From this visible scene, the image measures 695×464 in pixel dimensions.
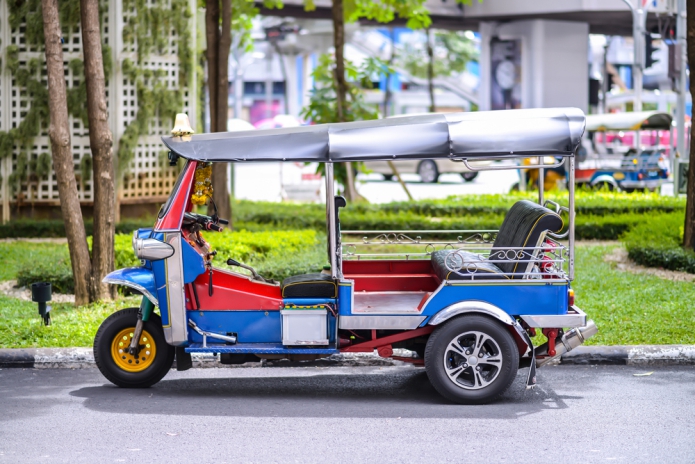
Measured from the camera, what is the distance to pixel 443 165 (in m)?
31.9

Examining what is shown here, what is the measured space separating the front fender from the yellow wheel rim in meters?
0.33

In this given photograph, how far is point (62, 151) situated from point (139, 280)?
3293 millimetres

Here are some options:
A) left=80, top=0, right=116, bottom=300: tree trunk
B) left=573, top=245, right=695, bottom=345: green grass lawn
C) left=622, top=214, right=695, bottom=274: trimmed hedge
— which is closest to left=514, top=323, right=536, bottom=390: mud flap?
left=573, top=245, right=695, bottom=345: green grass lawn

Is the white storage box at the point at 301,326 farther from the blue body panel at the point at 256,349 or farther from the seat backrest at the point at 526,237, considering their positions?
the seat backrest at the point at 526,237

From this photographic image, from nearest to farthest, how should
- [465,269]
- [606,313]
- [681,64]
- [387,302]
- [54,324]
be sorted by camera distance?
[465,269] < [387,302] < [54,324] < [606,313] < [681,64]

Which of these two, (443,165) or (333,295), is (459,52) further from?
(333,295)

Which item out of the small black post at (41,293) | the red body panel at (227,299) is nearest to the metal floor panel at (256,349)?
the red body panel at (227,299)

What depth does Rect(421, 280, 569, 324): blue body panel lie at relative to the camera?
6.74 metres

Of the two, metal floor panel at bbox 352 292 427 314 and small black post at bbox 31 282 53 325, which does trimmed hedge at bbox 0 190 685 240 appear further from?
metal floor panel at bbox 352 292 427 314

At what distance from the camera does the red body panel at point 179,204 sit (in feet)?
22.5

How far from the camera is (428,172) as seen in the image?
104 ft

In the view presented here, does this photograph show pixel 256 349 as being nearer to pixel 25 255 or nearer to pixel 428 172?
pixel 25 255

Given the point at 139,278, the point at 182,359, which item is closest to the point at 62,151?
the point at 139,278

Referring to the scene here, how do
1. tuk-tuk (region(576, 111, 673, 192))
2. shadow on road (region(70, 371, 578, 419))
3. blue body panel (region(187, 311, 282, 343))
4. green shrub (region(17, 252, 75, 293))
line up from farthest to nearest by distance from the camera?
tuk-tuk (region(576, 111, 673, 192)), green shrub (region(17, 252, 75, 293)), blue body panel (region(187, 311, 282, 343)), shadow on road (region(70, 371, 578, 419))
